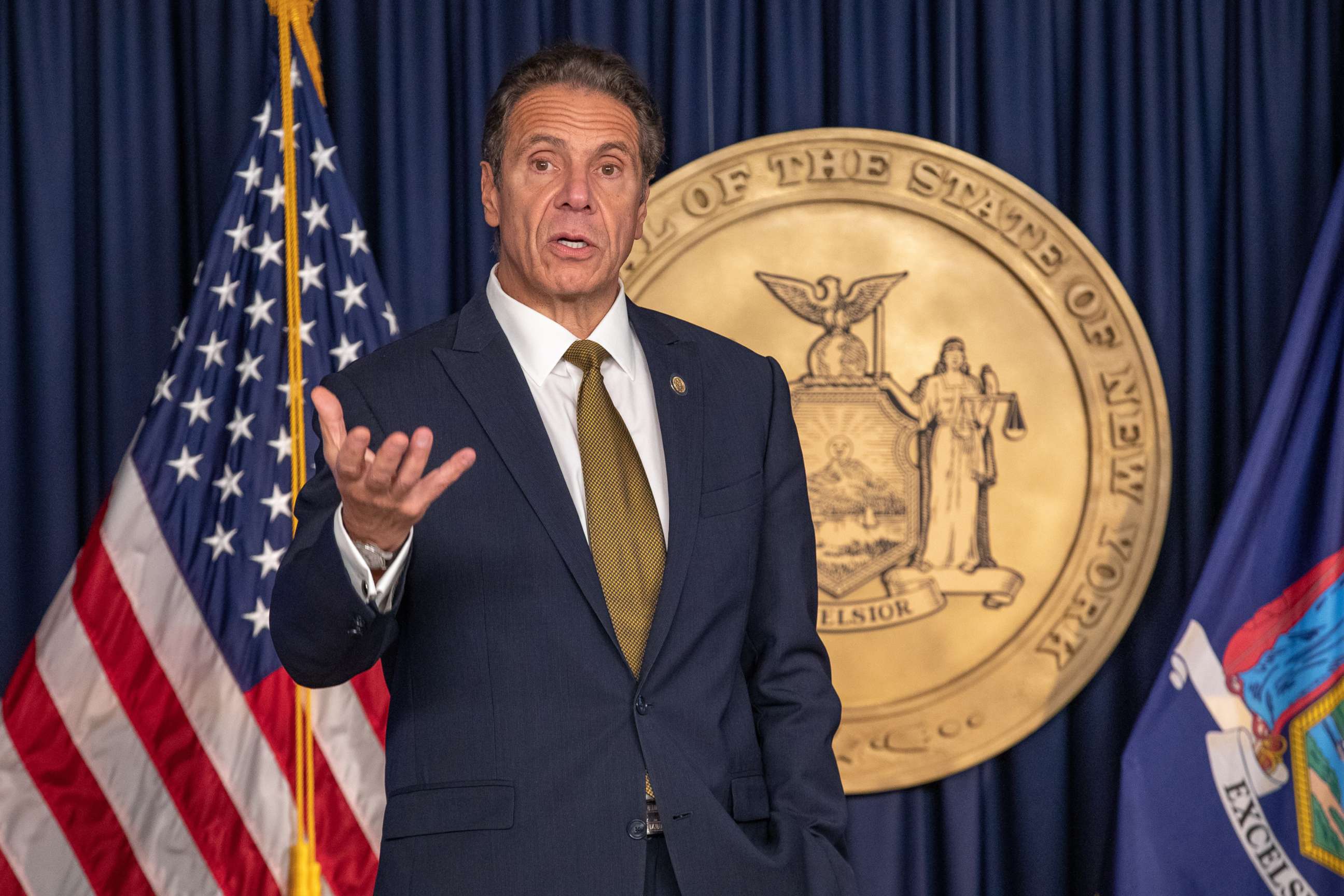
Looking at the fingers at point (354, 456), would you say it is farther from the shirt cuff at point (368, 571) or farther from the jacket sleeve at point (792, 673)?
the jacket sleeve at point (792, 673)

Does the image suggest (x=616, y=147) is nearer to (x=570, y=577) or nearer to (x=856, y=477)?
(x=570, y=577)

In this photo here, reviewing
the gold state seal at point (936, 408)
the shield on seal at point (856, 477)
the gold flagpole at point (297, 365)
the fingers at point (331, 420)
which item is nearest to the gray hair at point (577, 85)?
the fingers at point (331, 420)

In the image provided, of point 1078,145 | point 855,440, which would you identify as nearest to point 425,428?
point 855,440

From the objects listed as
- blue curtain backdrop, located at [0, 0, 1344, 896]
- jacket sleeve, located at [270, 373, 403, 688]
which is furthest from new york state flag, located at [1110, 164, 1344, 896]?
jacket sleeve, located at [270, 373, 403, 688]

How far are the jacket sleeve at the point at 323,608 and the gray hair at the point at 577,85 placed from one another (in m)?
0.46

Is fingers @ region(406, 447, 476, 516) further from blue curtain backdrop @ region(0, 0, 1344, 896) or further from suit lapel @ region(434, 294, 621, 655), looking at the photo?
blue curtain backdrop @ region(0, 0, 1344, 896)

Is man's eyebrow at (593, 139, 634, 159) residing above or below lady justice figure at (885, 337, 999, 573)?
above

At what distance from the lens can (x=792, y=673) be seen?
1.59 meters

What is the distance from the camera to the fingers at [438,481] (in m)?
1.18

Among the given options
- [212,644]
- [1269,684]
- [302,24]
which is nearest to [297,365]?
[212,644]

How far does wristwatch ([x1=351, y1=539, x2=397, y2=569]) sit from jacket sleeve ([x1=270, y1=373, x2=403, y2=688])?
2cm

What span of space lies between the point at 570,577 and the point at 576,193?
1.53 feet

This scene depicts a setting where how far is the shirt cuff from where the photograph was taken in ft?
4.11

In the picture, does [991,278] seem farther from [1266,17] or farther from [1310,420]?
[1266,17]
